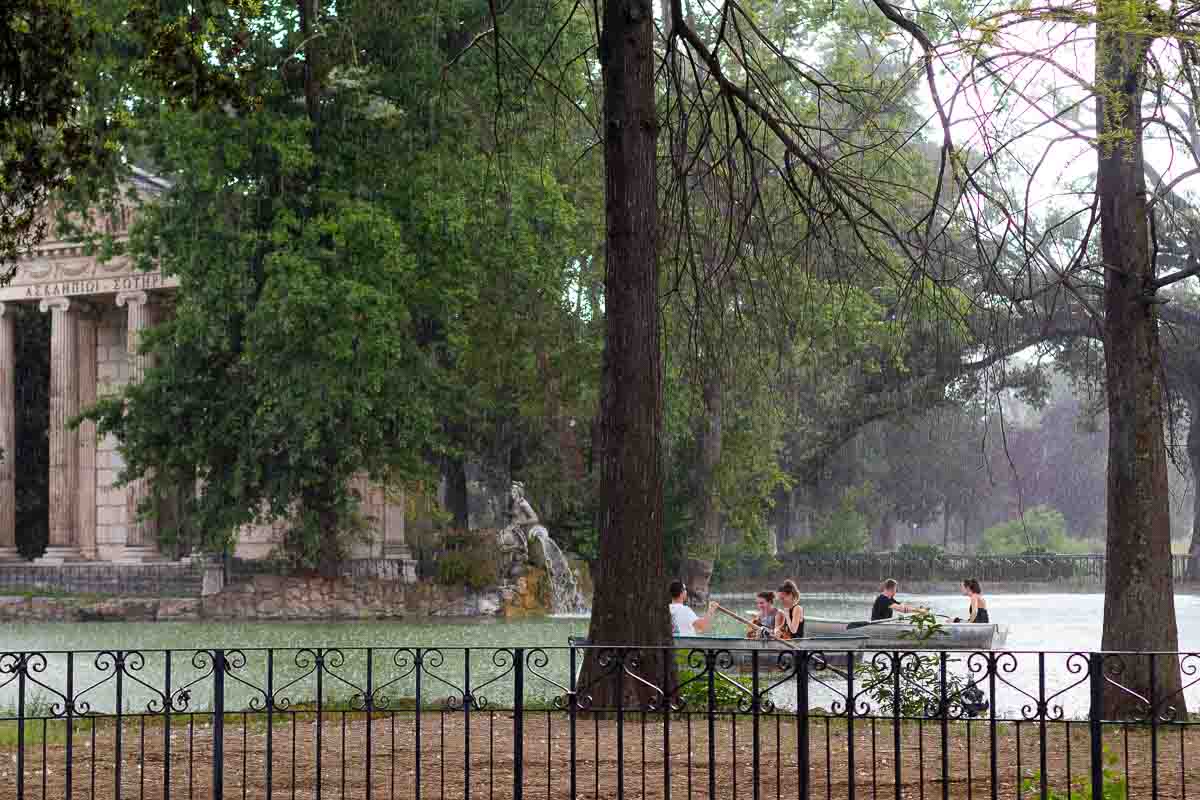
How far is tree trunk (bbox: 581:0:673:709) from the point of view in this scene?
1568 cm

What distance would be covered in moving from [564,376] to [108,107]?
1297 centimetres

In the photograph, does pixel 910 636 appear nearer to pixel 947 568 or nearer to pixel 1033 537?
pixel 947 568

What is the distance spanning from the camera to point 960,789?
38.8 ft

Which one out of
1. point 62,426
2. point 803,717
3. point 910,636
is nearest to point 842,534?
point 62,426

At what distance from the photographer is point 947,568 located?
6116 cm

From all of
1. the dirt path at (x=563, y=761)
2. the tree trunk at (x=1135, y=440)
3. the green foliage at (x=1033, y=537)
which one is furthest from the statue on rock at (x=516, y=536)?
the green foliage at (x=1033, y=537)

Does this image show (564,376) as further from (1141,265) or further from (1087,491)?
(1087,491)

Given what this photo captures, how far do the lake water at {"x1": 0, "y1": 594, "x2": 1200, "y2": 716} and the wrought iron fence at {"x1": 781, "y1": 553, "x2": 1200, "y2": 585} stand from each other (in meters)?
8.93

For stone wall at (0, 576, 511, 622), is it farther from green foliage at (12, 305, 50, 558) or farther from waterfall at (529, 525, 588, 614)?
green foliage at (12, 305, 50, 558)

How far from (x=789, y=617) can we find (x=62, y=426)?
117 ft

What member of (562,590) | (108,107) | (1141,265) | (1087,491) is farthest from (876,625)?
(1087,491)

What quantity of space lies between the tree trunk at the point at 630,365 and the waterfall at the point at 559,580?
26.4m

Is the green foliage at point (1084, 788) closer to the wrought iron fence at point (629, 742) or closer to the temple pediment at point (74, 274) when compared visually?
the wrought iron fence at point (629, 742)

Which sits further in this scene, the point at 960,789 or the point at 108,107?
the point at 108,107
